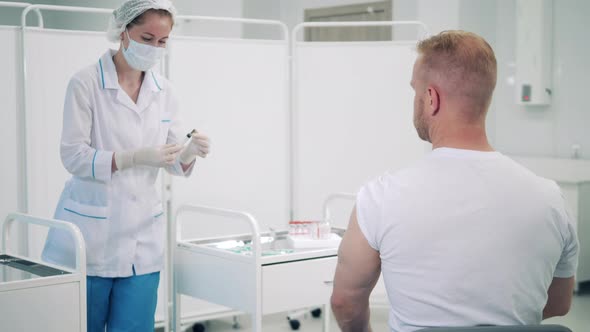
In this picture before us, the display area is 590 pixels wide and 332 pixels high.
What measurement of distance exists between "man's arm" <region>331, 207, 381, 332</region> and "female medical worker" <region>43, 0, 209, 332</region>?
94 centimetres

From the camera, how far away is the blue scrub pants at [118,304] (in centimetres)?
213

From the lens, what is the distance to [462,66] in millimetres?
1302

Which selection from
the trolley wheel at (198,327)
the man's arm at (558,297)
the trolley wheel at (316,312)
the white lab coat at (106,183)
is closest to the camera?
the man's arm at (558,297)

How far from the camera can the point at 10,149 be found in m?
3.30

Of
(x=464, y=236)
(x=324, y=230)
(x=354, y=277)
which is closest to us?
(x=464, y=236)

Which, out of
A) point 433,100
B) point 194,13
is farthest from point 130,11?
point 194,13

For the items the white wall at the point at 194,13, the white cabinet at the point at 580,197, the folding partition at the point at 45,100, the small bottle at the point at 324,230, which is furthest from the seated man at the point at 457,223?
the white wall at the point at 194,13

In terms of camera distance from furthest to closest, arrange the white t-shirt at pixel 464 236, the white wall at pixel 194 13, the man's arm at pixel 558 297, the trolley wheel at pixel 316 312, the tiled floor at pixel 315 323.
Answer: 1. the white wall at pixel 194 13
2. the trolley wheel at pixel 316 312
3. the tiled floor at pixel 315 323
4. the man's arm at pixel 558 297
5. the white t-shirt at pixel 464 236

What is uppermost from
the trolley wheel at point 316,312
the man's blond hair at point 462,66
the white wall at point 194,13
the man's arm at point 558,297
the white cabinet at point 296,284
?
the white wall at point 194,13

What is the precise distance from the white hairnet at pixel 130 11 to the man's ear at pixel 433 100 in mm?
1151

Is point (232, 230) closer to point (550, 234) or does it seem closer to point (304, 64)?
point (304, 64)

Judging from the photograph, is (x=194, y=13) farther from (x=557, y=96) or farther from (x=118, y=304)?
(x=118, y=304)

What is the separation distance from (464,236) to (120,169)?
1.21 meters

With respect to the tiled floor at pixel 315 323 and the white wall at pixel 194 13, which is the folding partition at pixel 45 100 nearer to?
the tiled floor at pixel 315 323
